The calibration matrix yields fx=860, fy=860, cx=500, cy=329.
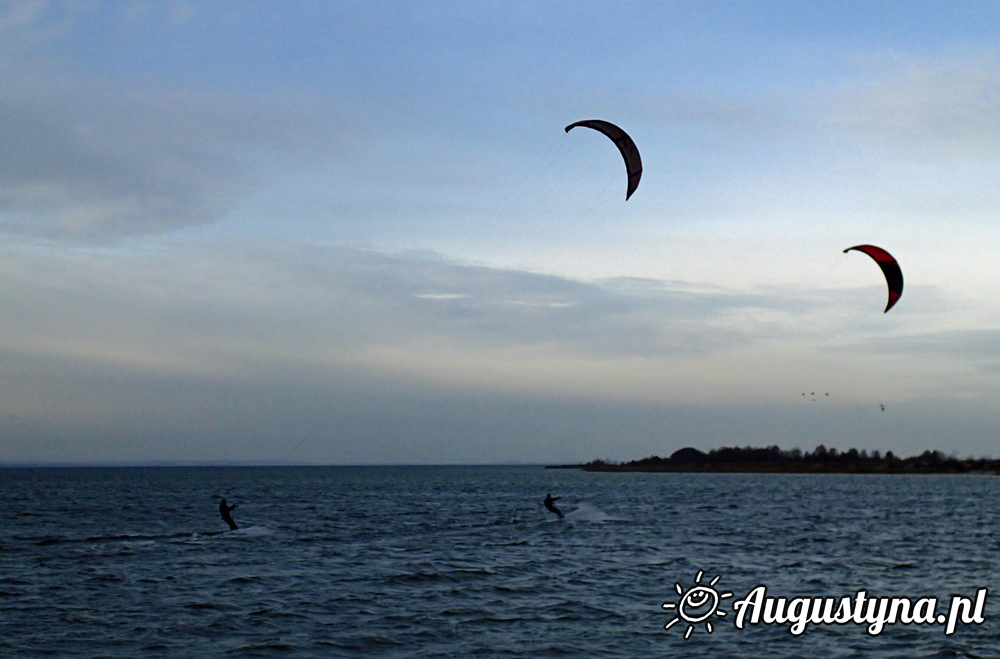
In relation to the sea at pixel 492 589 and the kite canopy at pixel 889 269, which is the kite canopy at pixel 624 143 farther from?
the sea at pixel 492 589

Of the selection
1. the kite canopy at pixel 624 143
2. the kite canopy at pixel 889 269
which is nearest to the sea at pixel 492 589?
the kite canopy at pixel 889 269

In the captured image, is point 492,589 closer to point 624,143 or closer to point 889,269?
point 624,143

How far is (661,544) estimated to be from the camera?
95.7 feet

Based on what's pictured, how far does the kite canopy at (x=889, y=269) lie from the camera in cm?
2625

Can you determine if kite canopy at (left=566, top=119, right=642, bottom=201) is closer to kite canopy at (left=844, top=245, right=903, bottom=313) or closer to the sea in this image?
kite canopy at (left=844, top=245, right=903, bottom=313)

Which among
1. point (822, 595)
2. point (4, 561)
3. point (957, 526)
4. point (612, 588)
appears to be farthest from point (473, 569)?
point (957, 526)

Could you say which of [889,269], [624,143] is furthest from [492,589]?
[889,269]

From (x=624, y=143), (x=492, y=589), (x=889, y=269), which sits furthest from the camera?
(x=889, y=269)

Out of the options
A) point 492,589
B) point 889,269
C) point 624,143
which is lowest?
point 492,589

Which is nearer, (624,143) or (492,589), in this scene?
(492,589)

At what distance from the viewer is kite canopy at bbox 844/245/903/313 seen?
26250 millimetres

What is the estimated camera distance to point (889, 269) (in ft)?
87.7

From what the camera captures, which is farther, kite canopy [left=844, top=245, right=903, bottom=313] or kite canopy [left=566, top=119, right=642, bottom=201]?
kite canopy [left=844, top=245, right=903, bottom=313]

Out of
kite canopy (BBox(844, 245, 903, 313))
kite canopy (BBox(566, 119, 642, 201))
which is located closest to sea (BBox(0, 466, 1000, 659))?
kite canopy (BBox(844, 245, 903, 313))
